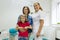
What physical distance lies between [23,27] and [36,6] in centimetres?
54

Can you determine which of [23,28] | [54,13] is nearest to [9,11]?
[23,28]

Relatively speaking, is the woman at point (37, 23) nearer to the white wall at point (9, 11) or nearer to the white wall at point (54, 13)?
the white wall at point (9, 11)

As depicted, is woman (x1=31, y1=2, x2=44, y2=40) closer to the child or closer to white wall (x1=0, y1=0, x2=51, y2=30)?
the child

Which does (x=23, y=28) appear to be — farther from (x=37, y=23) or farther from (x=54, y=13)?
(x=54, y=13)

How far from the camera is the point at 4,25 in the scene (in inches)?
155

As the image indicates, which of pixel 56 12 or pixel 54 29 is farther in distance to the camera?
pixel 56 12

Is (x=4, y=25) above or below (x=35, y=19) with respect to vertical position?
below

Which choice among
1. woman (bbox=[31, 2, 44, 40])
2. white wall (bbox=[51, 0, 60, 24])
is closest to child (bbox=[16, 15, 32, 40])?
woman (bbox=[31, 2, 44, 40])

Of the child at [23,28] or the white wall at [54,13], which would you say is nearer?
the child at [23,28]

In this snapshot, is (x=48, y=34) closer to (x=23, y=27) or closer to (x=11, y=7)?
(x=11, y=7)

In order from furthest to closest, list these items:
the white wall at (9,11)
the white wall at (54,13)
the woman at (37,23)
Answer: the white wall at (54,13) < the white wall at (9,11) < the woman at (37,23)

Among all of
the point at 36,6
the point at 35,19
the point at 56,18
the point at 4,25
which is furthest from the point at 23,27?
the point at 56,18

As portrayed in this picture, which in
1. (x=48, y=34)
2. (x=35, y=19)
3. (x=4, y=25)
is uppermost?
(x=35, y=19)

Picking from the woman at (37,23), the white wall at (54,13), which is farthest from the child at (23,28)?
the white wall at (54,13)
